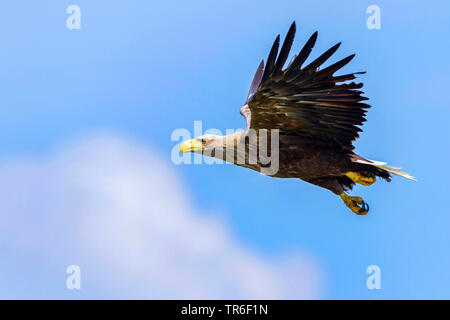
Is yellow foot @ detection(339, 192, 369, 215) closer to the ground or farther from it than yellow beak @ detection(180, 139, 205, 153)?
closer to the ground

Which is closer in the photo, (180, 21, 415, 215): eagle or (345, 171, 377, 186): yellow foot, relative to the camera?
(180, 21, 415, 215): eagle

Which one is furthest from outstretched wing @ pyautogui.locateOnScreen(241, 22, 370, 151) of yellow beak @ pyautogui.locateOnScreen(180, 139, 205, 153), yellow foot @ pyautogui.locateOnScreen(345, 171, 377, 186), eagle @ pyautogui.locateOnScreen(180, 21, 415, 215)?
yellow beak @ pyautogui.locateOnScreen(180, 139, 205, 153)

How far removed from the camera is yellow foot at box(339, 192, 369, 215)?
10.6 meters

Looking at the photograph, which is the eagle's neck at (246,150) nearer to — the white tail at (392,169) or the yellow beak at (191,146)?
the yellow beak at (191,146)

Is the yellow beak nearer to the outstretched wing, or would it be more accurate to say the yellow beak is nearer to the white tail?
the outstretched wing

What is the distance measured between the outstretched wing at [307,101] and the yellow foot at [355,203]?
1.08 m

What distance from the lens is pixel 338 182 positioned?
1046 centimetres

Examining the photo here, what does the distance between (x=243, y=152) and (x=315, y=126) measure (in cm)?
101

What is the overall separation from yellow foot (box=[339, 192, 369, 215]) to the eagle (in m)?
0.26

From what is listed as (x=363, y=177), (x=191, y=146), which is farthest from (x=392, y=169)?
(x=191, y=146)

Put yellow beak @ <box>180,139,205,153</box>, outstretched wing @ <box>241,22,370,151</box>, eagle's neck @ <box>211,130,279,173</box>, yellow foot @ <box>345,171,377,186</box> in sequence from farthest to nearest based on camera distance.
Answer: yellow beak @ <box>180,139,205,153</box> → yellow foot @ <box>345,171,377,186</box> → eagle's neck @ <box>211,130,279,173</box> → outstretched wing @ <box>241,22,370,151</box>

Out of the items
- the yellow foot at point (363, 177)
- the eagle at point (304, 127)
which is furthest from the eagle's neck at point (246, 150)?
the yellow foot at point (363, 177)
